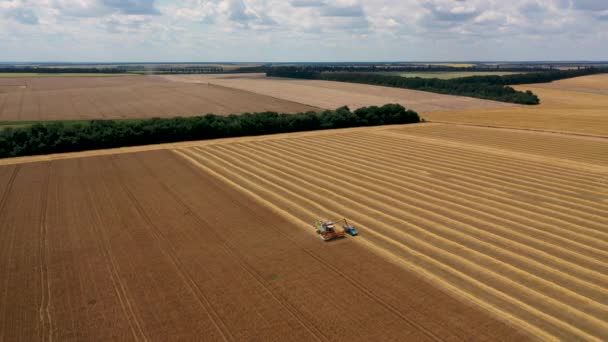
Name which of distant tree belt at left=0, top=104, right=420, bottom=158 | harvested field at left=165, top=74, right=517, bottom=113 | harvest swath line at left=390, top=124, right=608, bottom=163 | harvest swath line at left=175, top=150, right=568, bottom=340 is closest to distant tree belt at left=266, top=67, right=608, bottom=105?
harvested field at left=165, top=74, right=517, bottom=113

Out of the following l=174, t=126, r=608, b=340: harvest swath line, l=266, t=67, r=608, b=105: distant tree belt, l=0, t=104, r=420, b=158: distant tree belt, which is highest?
l=266, t=67, r=608, b=105: distant tree belt

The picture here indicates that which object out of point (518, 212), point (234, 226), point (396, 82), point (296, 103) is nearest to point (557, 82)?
point (396, 82)

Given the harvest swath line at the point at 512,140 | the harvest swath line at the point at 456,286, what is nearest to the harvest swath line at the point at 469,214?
the harvest swath line at the point at 456,286

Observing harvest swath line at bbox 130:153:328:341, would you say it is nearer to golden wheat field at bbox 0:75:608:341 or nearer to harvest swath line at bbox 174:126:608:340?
golden wheat field at bbox 0:75:608:341

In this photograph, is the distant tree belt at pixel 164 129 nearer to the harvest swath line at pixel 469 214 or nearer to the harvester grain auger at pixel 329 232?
the harvest swath line at pixel 469 214

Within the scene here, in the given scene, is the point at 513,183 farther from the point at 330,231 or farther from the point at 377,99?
the point at 377,99
